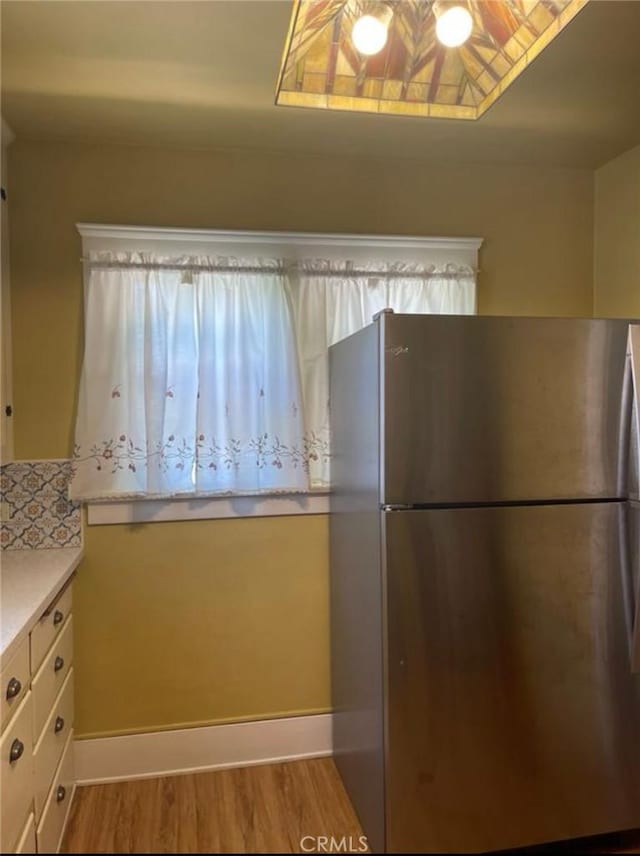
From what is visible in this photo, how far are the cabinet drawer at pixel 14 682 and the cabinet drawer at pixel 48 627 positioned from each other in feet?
0.24

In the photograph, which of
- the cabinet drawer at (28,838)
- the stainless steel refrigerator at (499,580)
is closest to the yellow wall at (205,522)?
the stainless steel refrigerator at (499,580)

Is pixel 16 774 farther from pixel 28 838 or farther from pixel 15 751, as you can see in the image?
pixel 28 838

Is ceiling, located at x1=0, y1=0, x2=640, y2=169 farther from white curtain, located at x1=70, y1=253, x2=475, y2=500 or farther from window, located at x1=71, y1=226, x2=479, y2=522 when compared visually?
white curtain, located at x1=70, y1=253, x2=475, y2=500

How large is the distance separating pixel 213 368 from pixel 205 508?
57 cm

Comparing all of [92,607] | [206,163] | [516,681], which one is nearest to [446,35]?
[206,163]

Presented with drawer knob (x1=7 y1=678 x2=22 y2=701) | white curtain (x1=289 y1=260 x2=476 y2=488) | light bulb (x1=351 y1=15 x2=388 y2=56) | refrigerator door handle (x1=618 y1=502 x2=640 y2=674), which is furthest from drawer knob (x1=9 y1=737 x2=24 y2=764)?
light bulb (x1=351 y1=15 x2=388 y2=56)

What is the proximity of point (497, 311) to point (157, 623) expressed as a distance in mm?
1980

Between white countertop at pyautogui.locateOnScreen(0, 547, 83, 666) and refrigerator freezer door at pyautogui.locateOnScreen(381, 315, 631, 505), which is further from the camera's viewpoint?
refrigerator freezer door at pyautogui.locateOnScreen(381, 315, 631, 505)

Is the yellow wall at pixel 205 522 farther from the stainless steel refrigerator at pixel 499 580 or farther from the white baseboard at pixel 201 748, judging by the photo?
the stainless steel refrigerator at pixel 499 580

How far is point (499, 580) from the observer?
174 cm

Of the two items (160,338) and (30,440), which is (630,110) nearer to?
(160,338)

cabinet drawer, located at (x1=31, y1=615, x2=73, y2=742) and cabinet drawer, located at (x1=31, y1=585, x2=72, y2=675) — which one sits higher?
cabinet drawer, located at (x1=31, y1=585, x2=72, y2=675)

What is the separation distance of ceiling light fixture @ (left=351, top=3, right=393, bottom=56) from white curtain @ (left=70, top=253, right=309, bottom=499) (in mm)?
998

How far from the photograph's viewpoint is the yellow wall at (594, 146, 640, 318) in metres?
2.42
